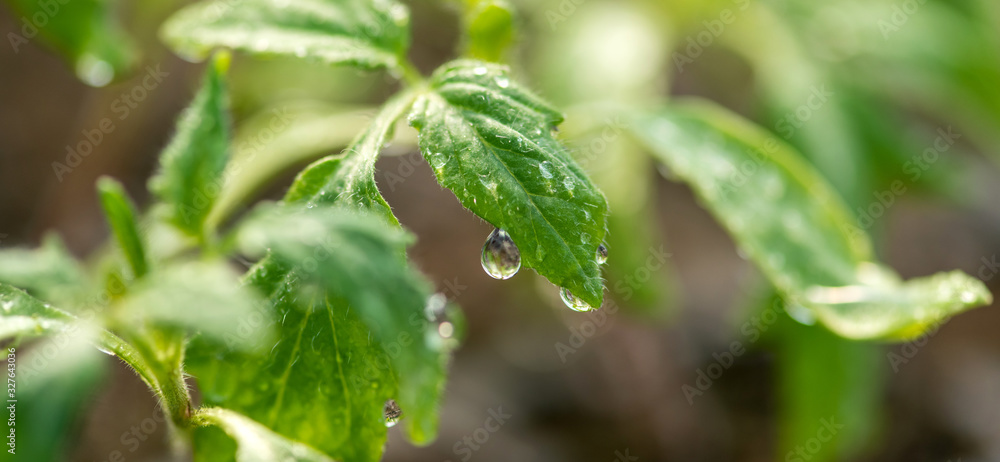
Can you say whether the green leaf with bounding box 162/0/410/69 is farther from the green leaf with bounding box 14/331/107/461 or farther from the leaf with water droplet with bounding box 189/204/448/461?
the green leaf with bounding box 14/331/107/461

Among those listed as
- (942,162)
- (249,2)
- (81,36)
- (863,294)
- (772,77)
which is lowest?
(81,36)

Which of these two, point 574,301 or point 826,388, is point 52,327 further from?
point 826,388

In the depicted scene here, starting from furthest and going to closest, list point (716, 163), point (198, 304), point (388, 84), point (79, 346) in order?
1. point (388, 84)
2. point (716, 163)
3. point (79, 346)
4. point (198, 304)

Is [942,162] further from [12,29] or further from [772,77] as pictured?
[12,29]

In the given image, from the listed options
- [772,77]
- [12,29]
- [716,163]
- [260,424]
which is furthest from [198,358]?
[12,29]

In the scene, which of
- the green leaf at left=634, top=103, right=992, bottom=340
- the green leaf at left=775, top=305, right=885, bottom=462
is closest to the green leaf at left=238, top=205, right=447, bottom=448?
the green leaf at left=634, top=103, right=992, bottom=340

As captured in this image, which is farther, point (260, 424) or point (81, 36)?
point (81, 36)

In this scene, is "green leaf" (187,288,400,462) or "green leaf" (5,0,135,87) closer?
"green leaf" (187,288,400,462)
